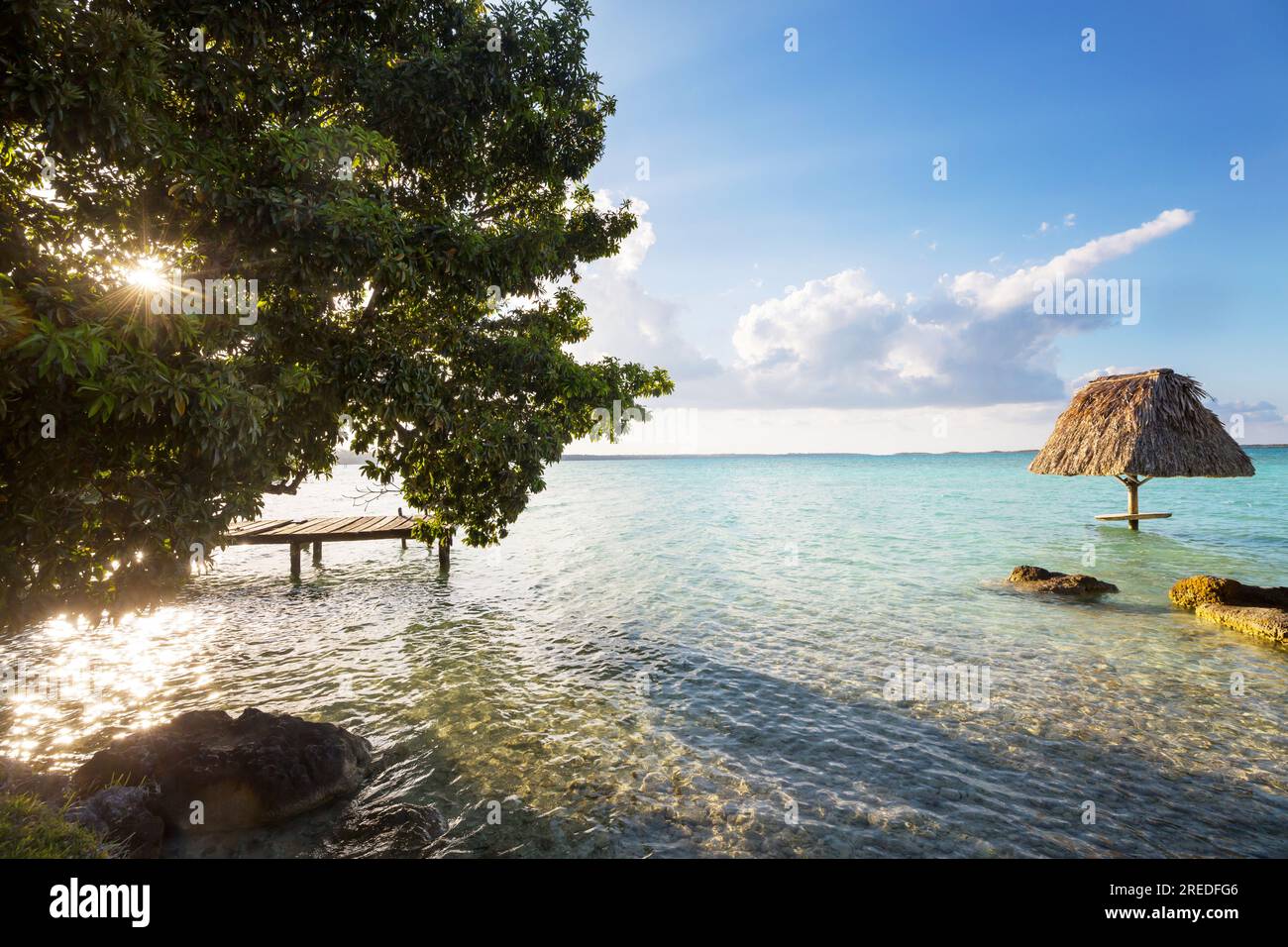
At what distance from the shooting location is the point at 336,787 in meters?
6.64

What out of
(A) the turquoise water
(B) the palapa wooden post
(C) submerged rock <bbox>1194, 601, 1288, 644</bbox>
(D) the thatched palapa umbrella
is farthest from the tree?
(B) the palapa wooden post

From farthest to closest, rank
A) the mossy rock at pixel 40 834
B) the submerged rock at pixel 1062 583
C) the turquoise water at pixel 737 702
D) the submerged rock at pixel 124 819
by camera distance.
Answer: the submerged rock at pixel 1062 583 < the turquoise water at pixel 737 702 < the submerged rock at pixel 124 819 < the mossy rock at pixel 40 834

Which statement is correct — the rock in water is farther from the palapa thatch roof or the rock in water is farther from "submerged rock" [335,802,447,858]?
the palapa thatch roof

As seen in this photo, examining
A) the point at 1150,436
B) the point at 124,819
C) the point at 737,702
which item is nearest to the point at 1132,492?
the point at 1150,436

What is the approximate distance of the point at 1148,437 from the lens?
1972 centimetres

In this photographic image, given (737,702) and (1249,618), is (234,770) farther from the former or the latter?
(1249,618)

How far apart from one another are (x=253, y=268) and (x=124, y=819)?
17.7 feet

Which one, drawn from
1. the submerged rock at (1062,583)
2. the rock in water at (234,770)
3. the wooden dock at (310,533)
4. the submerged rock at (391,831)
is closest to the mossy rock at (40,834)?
the rock in water at (234,770)

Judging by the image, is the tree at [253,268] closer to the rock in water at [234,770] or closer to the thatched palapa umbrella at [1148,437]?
the rock in water at [234,770]

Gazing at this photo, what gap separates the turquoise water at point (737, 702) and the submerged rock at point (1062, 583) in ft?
2.25

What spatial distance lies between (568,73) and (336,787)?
36.2ft

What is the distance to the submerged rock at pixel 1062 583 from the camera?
15938 mm

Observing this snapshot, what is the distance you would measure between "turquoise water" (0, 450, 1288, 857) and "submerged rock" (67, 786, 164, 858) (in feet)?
2.69
